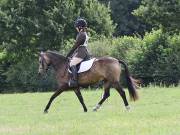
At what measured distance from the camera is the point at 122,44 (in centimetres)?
5062

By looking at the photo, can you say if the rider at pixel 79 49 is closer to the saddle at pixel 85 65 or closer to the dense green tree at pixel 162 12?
the saddle at pixel 85 65

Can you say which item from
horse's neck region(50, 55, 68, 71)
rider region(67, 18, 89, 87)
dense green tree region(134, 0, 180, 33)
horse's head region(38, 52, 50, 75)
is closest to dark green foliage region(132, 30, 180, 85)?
dense green tree region(134, 0, 180, 33)

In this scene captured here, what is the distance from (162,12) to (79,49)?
24039 mm

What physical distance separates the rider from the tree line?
25.1 meters

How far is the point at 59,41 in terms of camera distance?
52781mm

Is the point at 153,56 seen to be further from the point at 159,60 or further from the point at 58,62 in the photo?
the point at 58,62

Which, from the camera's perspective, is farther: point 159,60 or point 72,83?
point 159,60

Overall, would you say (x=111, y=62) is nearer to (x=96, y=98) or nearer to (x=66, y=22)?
(x=96, y=98)

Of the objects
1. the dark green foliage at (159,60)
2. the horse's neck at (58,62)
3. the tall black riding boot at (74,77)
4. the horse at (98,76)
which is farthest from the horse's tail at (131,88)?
the dark green foliage at (159,60)

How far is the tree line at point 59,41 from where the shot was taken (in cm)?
4612

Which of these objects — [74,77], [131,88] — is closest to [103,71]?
[74,77]

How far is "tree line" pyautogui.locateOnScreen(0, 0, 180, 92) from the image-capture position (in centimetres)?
4612

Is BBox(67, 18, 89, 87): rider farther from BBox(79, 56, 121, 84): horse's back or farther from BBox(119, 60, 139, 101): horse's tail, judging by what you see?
BBox(119, 60, 139, 101): horse's tail

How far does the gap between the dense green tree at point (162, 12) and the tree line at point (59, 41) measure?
79 cm
